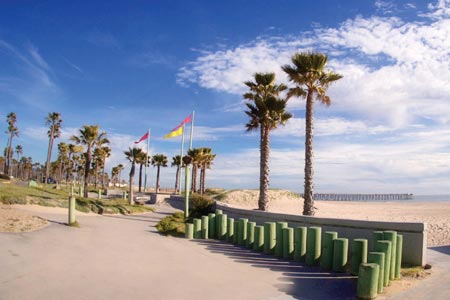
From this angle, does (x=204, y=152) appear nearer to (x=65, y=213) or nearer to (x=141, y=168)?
(x=141, y=168)

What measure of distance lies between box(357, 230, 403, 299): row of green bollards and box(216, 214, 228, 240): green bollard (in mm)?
7051

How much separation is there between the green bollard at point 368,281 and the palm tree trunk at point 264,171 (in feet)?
47.8

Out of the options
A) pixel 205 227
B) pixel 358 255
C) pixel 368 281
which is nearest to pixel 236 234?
pixel 205 227

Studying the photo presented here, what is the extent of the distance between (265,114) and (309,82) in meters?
4.58

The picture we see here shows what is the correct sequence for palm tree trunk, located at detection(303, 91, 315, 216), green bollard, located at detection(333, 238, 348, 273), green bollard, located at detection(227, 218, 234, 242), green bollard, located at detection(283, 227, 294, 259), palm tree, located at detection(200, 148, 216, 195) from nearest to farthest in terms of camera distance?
green bollard, located at detection(333, 238, 348, 273) < green bollard, located at detection(283, 227, 294, 259) < green bollard, located at detection(227, 218, 234, 242) < palm tree trunk, located at detection(303, 91, 315, 216) < palm tree, located at detection(200, 148, 216, 195)

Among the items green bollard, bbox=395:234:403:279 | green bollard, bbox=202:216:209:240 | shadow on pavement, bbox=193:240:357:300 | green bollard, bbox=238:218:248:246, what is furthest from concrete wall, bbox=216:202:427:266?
green bollard, bbox=202:216:209:240

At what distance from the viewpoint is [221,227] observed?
16.3m

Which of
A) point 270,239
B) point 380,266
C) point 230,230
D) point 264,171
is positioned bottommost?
point 230,230

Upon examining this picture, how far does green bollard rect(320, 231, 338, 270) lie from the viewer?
10461 mm

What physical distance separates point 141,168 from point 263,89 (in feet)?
164

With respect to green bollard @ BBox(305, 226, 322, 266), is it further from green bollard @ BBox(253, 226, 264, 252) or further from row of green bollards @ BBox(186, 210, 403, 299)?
green bollard @ BBox(253, 226, 264, 252)

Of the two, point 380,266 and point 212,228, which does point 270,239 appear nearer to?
point 212,228

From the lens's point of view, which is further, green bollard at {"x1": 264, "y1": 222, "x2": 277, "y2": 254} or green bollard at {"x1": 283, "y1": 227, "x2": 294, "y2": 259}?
green bollard at {"x1": 264, "y1": 222, "x2": 277, "y2": 254}

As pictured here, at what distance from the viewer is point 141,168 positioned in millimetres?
71688
